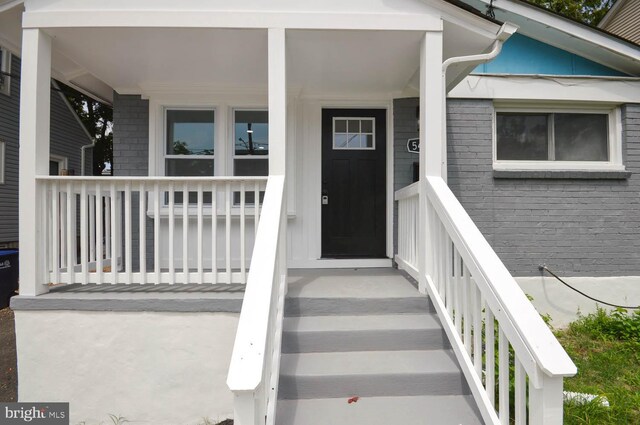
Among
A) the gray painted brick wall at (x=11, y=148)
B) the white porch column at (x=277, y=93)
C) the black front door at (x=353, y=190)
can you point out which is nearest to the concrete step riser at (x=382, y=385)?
the white porch column at (x=277, y=93)

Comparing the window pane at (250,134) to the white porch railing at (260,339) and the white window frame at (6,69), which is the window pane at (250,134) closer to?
the white porch railing at (260,339)

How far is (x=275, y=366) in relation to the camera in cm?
233

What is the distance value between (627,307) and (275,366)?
14.5 ft

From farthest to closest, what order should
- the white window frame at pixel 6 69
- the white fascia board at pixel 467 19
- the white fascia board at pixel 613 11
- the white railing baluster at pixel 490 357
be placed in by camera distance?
the white window frame at pixel 6 69 → the white fascia board at pixel 613 11 → the white fascia board at pixel 467 19 → the white railing baluster at pixel 490 357

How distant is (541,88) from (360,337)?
3.79m

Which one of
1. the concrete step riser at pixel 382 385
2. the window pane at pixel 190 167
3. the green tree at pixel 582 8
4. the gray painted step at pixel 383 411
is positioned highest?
the green tree at pixel 582 8

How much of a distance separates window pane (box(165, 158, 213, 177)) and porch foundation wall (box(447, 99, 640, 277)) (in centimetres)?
284

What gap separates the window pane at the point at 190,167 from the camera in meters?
4.73

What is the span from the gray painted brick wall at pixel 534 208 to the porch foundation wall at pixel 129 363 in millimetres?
2871

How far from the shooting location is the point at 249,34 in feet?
10.8

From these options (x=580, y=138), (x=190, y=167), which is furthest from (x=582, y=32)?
(x=190, y=167)

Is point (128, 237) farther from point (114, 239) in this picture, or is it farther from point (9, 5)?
point (9, 5)

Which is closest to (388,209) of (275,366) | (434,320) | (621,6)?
(434,320)

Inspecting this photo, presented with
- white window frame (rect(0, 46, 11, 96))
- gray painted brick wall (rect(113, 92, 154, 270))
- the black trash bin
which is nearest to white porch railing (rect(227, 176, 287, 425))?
gray painted brick wall (rect(113, 92, 154, 270))
